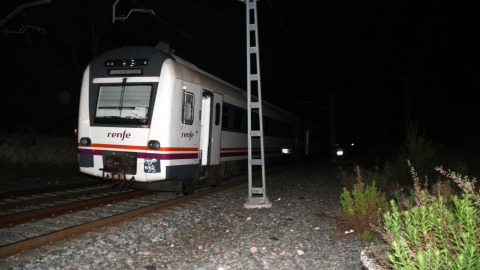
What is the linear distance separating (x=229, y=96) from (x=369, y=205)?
19.3 feet

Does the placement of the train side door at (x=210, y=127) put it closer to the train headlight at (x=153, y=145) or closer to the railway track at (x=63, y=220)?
the railway track at (x=63, y=220)

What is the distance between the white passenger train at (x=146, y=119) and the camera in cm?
732

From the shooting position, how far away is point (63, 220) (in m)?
6.20

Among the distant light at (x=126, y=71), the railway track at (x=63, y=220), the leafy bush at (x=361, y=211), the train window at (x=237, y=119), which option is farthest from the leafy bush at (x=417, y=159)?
the distant light at (x=126, y=71)

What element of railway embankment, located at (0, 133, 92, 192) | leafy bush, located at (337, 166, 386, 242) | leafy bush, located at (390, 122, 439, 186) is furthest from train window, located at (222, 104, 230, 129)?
railway embankment, located at (0, 133, 92, 192)

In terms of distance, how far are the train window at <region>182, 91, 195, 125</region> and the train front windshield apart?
2.60ft

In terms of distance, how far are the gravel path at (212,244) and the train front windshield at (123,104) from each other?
2136mm

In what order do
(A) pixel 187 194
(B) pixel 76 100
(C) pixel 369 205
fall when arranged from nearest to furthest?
(C) pixel 369 205 < (A) pixel 187 194 < (B) pixel 76 100

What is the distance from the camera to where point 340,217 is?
5.98m

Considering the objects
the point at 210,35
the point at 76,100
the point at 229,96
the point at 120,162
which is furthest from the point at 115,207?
the point at 210,35

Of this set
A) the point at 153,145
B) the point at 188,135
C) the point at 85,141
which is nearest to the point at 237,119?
the point at 188,135

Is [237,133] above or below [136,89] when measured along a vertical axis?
below

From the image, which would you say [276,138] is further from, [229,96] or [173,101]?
[173,101]

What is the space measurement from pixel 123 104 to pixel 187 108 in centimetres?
141
